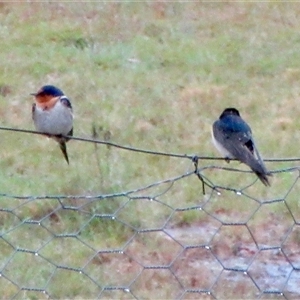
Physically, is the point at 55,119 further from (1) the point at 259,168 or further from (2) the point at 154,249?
(1) the point at 259,168

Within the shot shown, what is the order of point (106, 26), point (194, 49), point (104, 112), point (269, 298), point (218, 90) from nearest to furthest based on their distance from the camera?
point (269, 298), point (104, 112), point (218, 90), point (194, 49), point (106, 26)

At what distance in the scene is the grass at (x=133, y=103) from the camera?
5035mm

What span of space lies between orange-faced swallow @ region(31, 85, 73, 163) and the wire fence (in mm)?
372

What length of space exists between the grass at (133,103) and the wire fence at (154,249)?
13 millimetres

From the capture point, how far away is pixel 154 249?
15.9 feet

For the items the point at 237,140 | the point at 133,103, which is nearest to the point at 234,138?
the point at 237,140

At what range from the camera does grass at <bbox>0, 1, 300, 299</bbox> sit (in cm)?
504

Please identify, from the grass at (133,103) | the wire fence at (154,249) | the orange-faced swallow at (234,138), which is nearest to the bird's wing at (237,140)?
the orange-faced swallow at (234,138)

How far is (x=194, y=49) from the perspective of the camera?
8.28m

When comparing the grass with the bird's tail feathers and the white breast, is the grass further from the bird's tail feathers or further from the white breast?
the bird's tail feathers

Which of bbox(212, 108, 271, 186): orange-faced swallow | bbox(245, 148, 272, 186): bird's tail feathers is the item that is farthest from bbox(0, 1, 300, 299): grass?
bbox(245, 148, 272, 186): bird's tail feathers

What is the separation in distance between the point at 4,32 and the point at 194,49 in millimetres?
1748

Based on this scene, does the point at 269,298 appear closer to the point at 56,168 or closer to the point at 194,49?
the point at 56,168

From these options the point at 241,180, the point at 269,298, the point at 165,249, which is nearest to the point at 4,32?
the point at 241,180
